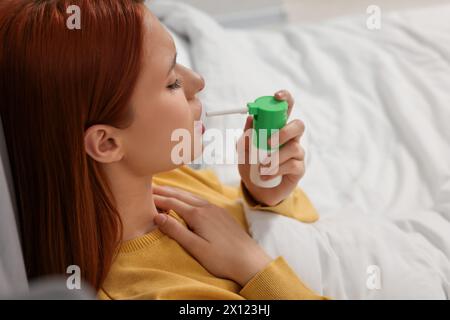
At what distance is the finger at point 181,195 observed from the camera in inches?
Result: 36.9

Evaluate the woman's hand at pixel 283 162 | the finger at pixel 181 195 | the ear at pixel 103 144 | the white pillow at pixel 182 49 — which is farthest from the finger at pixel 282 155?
the white pillow at pixel 182 49

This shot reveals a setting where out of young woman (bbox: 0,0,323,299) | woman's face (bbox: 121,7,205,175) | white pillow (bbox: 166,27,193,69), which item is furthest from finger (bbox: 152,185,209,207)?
white pillow (bbox: 166,27,193,69)

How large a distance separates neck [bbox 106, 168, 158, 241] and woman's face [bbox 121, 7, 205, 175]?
0.07 feet

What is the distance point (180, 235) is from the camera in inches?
34.4

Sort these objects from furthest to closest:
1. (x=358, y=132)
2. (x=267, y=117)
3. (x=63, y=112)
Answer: (x=358, y=132) → (x=267, y=117) → (x=63, y=112)

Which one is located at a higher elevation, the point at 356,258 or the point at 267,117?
the point at 267,117

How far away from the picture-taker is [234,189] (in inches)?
43.1

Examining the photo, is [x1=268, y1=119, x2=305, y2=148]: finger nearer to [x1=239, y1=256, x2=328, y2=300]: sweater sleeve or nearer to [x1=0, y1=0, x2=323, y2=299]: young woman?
[x1=0, y1=0, x2=323, y2=299]: young woman

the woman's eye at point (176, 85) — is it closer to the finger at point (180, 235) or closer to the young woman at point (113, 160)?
the young woman at point (113, 160)

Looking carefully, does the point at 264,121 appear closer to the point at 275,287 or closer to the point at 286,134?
the point at 286,134

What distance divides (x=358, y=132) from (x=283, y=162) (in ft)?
1.25

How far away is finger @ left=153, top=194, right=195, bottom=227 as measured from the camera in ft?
3.00

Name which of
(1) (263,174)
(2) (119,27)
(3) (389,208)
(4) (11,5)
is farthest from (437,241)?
(4) (11,5)

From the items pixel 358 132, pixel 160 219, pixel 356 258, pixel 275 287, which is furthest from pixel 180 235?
pixel 358 132
